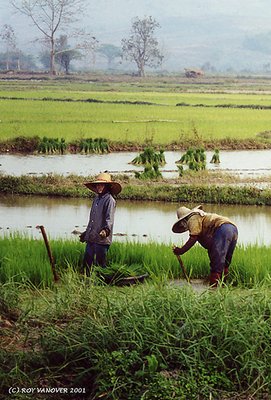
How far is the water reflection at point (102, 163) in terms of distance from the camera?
547 inches

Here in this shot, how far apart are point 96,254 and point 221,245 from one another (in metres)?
0.93

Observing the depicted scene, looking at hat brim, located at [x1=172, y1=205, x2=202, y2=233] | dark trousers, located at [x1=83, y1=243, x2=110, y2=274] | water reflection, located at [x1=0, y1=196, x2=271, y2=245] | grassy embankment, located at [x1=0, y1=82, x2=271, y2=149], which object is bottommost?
water reflection, located at [x1=0, y1=196, x2=271, y2=245]

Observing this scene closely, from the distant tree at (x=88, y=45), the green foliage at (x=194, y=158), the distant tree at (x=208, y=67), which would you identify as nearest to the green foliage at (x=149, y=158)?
the green foliage at (x=194, y=158)

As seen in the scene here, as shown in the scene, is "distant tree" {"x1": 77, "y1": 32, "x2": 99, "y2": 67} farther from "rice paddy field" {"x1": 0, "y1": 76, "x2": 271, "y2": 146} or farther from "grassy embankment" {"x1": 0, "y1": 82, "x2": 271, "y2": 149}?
"grassy embankment" {"x1": 0, "y1": 82, "x2": 271, "y2": 149}

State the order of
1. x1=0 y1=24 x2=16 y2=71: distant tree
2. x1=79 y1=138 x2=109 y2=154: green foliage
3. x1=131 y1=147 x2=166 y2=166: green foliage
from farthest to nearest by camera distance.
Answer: x1=0 y1=24 x2=16 y2=71: distant tree, x1=79 y1=138 x2=109 y2=154: green foliage, x1=131 y1=147 x2=166 y2=166: green foliage

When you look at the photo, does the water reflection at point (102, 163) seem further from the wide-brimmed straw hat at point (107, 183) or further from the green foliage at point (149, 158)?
the wide-brimmed straw hat at point (107, 183)

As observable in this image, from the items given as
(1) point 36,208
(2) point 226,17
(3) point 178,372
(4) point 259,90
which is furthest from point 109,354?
(2) point 226,17

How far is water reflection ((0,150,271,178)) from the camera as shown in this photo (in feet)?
45.6

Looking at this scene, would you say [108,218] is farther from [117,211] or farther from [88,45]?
[88,45]

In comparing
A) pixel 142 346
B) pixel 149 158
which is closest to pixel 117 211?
pixel 149 158

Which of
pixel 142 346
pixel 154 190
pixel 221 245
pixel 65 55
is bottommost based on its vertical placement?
pixel 154 190

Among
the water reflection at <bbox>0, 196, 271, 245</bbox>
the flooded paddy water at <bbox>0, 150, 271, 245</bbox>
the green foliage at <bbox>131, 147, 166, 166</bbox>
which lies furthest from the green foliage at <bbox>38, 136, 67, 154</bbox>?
the water reflection at <bbox>0, 196, 271, 245</bbox>

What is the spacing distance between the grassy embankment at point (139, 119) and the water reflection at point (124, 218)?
18.9ft

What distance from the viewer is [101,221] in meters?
6.04
